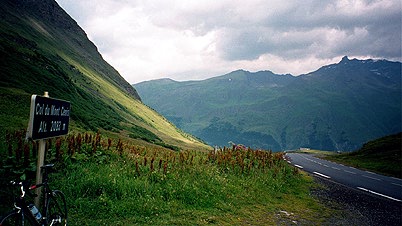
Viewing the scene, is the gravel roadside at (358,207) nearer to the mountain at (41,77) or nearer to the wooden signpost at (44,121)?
the wooden signpost at (44,121)

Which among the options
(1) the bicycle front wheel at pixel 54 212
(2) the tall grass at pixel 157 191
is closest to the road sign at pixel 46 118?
(1) the bicycle front wheel at pixel 54 212

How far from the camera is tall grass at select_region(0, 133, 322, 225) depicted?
7.93 meters

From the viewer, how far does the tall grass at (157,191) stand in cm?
793

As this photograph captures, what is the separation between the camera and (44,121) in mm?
5957

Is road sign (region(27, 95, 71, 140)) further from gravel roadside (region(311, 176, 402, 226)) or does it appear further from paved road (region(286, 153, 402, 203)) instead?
paved road (region(286, 153, 402, 203))

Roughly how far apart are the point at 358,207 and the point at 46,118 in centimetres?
1215

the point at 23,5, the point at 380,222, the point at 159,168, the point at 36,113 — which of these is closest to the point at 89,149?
the point at 159,168

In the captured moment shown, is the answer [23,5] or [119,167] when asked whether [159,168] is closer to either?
[119,167]

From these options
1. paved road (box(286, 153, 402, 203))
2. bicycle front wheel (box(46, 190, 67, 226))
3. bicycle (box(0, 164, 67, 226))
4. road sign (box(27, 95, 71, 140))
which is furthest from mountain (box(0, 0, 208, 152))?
paved road (box(286, 153, 402, 203))

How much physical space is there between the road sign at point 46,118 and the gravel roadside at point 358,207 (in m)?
8.45

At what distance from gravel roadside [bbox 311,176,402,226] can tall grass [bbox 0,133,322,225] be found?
810 mm

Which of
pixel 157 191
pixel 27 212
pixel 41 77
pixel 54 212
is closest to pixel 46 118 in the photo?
pixel 27 212

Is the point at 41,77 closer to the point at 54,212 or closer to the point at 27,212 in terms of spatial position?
the point at 54,212

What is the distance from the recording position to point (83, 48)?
123875 mm
